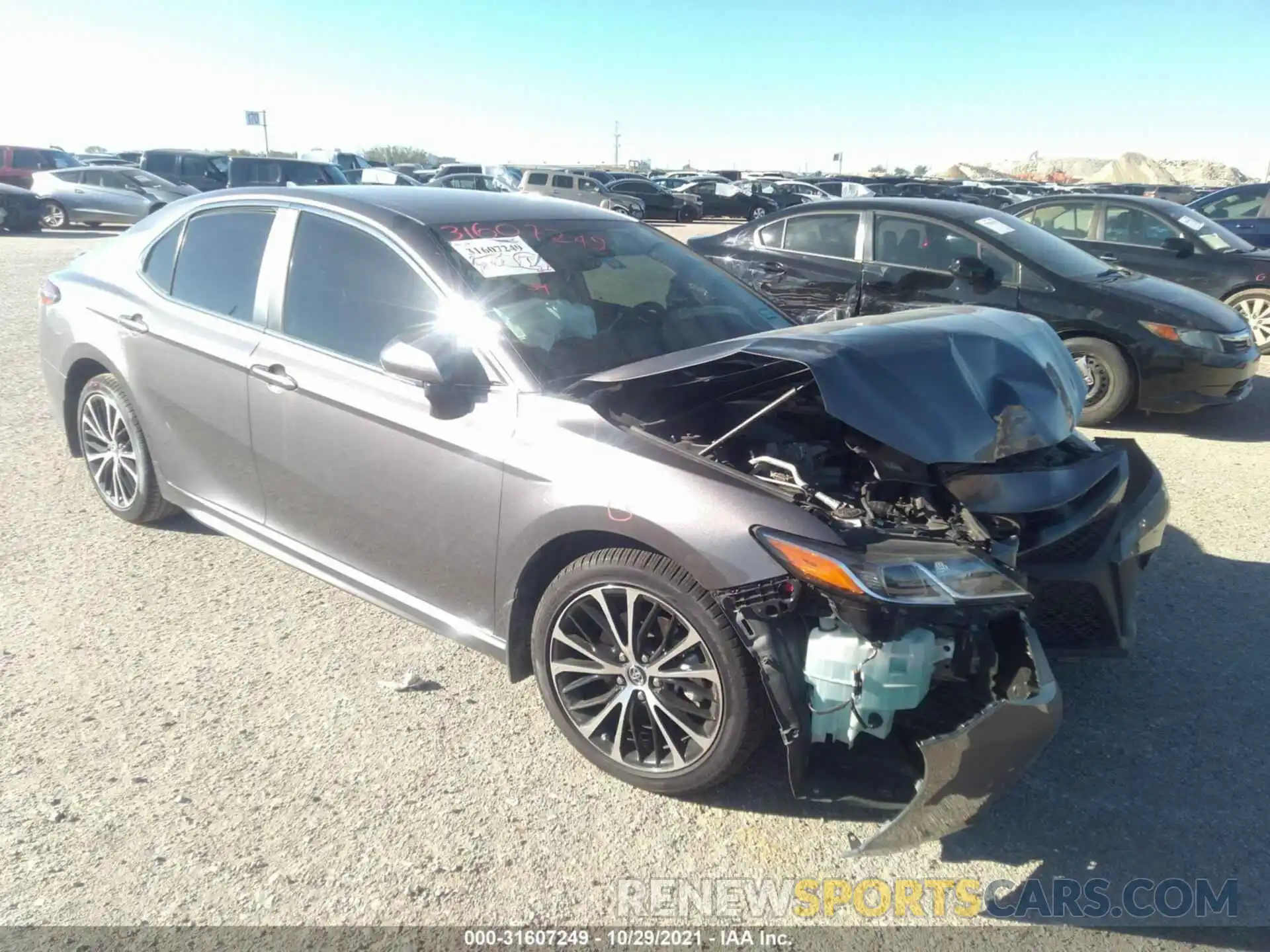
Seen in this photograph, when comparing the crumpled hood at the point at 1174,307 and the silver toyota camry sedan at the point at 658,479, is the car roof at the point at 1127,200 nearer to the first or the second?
the crumpled hood at the point at 1174,307

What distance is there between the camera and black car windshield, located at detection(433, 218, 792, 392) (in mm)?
3170

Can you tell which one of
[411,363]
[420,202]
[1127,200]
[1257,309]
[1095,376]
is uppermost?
[1127,200]

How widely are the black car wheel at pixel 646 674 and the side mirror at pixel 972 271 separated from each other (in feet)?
16.4

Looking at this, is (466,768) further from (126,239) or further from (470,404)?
(126,239)

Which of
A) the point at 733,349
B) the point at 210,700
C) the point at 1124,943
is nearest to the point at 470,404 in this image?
the point at 733,349

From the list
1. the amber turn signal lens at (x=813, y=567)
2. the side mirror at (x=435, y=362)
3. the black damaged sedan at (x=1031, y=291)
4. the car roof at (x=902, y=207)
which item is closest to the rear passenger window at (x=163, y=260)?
the side mirror at (x=435, y=362)

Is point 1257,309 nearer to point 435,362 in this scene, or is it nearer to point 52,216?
point 435,362

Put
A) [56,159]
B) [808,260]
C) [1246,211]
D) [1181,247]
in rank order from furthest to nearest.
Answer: [56,159] → [1246,211] → [1181,247] → [808,260]

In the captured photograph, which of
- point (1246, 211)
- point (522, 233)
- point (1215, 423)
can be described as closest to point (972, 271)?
point (1215, 423)

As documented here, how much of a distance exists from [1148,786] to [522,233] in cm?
289

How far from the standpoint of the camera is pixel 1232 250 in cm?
888

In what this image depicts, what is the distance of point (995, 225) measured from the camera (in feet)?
23.0

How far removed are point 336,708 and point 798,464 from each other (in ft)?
5.97

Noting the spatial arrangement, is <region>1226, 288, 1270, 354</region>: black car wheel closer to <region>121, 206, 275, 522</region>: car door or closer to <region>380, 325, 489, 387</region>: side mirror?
<region>380, 325, 489, 387</region>: side mirror
